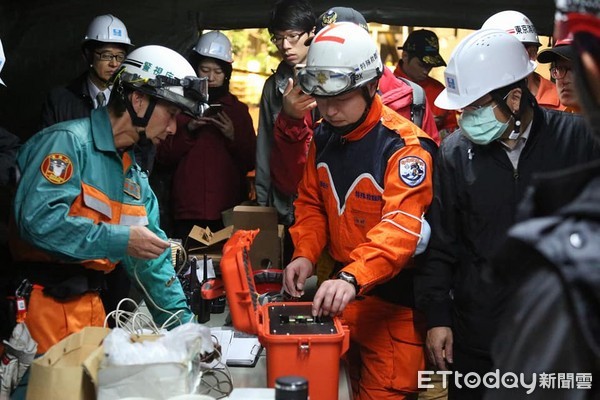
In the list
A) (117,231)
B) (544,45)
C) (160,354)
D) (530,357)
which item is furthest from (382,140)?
(544,45)

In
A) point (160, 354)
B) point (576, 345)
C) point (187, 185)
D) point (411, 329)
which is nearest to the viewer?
point (576, 345)

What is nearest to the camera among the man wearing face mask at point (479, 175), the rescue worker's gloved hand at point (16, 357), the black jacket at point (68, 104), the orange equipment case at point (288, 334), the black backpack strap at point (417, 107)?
the orange equipment case at point (288, 334)

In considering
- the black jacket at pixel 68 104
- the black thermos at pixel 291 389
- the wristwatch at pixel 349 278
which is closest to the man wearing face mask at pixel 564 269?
the black thermos at pixel 291 389

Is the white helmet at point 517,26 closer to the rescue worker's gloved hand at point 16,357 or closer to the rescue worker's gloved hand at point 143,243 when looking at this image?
the rescue worker's gloved hand at point 143,243

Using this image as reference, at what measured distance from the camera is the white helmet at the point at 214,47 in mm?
5367

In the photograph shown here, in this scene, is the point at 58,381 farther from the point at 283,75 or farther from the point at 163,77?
the point at 283,75

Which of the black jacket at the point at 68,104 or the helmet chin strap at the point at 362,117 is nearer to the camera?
the helmet chin strap at the point at 362,117

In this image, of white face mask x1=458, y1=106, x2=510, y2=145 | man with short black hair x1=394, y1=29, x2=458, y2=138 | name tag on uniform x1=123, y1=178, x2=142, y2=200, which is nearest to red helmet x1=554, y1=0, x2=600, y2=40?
white face mask x1=458, y1=106, x2=510, y2=145

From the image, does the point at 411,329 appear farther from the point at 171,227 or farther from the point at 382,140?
the point at 171,227

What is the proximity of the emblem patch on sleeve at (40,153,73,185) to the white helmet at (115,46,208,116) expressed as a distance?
399 mm

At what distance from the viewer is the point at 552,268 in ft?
3.83

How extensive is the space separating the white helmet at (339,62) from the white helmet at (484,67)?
1.07ft

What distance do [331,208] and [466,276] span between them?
2.01 ft

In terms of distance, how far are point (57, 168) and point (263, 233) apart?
167 centimetres
